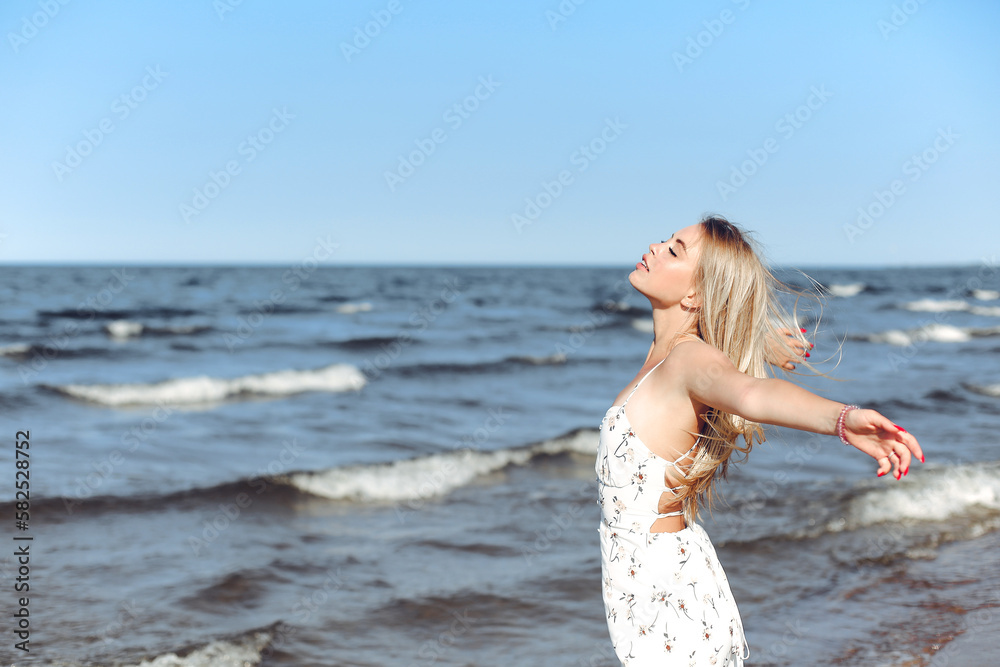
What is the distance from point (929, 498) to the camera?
7.96 metres

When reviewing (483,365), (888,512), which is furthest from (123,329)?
(888,512)

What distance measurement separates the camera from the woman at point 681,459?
253 cm

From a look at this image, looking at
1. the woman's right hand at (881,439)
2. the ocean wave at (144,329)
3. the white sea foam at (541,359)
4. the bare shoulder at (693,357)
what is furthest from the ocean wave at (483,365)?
the woman's right hand at (881,439)

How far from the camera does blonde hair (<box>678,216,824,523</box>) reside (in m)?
2.56

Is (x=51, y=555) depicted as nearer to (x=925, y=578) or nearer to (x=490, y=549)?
(x=490, y=549)

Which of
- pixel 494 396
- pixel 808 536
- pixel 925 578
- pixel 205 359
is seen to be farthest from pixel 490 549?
pixel 205 359

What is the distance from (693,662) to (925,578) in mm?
4528

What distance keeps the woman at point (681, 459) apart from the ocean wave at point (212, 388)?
43.9 feet

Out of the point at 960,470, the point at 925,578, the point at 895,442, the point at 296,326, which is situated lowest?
the point at 925,578

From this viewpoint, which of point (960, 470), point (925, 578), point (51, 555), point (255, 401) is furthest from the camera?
point (255, 401)

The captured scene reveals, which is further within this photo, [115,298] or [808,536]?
[115,298]

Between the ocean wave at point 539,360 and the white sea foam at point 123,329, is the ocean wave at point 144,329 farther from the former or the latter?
the ocean wave at point 539,360

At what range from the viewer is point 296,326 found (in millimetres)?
28969

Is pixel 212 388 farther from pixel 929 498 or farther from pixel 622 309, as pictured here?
pixel 622 309
